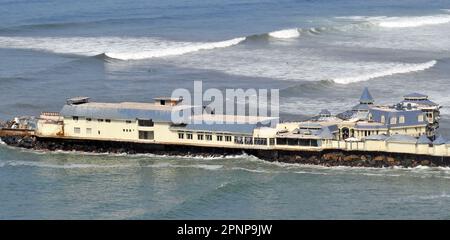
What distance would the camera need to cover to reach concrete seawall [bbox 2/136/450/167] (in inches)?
1890

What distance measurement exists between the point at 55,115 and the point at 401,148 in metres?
16.0

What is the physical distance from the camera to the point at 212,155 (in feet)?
165

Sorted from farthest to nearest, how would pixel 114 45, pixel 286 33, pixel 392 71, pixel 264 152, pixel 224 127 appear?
pixel 286 33, pixel 114 45, pixel 392 71, pixel 224 127, pixel 264 152

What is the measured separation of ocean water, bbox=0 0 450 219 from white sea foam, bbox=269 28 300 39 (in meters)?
0.16

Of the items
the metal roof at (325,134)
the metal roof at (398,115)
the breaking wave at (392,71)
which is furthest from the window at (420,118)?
the breaking wave at (392,71)

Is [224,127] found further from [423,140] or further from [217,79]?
[217,79]

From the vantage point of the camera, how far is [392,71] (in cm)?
7106

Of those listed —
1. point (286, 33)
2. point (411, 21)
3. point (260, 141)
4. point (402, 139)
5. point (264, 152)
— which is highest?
point (411, 21)

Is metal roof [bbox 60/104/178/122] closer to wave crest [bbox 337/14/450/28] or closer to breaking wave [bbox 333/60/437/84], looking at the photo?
breaking wave [bbox 333/60/437/84]

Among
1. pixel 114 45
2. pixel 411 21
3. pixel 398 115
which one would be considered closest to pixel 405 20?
pixel 411 21

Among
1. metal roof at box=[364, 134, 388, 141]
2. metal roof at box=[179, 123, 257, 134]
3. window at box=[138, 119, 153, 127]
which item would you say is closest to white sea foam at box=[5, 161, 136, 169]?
window at box=[138, 119, 153, 127]

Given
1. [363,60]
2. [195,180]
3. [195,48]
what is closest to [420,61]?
[363,60]

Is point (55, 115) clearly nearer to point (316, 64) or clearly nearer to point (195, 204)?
point (195, 204)

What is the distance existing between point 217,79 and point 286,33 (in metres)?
22.3
